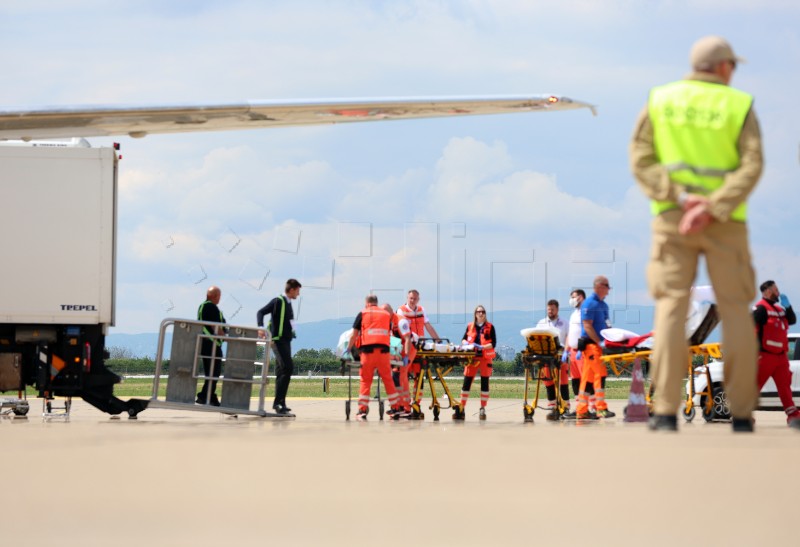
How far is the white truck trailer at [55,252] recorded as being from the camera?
15.4m

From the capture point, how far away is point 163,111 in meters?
14.1

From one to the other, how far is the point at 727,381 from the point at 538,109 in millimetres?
8073

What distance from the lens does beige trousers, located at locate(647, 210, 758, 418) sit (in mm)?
6684

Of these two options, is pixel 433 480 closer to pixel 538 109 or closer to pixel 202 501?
pixel 202 501

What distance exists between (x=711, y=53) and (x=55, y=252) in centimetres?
1075

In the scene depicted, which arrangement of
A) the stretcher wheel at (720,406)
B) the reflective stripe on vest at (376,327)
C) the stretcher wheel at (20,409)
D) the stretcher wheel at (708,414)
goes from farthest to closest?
the stretcher wheel at (720,406), the stretcher wheel at (20,409), the stretcher wheel at (708,414), the reflective stripe on vest at (376,327)

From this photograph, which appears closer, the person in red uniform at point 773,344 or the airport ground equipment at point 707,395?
the person in red uniform at point 773,344

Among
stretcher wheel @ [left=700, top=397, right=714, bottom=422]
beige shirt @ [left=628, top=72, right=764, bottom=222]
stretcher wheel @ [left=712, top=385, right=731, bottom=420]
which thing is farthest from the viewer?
stretcher wheel @ [left=712, top=385, right=731, bottom=420]

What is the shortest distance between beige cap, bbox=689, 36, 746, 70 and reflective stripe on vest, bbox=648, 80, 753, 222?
0.46 feet

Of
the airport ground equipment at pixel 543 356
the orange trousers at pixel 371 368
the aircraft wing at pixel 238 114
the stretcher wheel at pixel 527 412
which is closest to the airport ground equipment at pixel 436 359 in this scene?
the airport ground equipment at pixel 543 356

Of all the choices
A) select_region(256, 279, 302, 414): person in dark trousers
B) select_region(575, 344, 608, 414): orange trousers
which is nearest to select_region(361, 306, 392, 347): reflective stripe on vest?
select_region(256, 279, 302, 414): person in dark trousers

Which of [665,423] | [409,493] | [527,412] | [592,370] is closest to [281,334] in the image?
[527,412]

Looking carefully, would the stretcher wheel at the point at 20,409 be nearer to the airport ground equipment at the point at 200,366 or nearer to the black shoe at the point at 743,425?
the airport ground equipment at the point at 200,366

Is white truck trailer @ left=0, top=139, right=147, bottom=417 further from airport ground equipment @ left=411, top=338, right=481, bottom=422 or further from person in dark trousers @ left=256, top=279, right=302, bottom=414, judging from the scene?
airport ground equipment @ left=411, top=338, right=481, bottom=422
